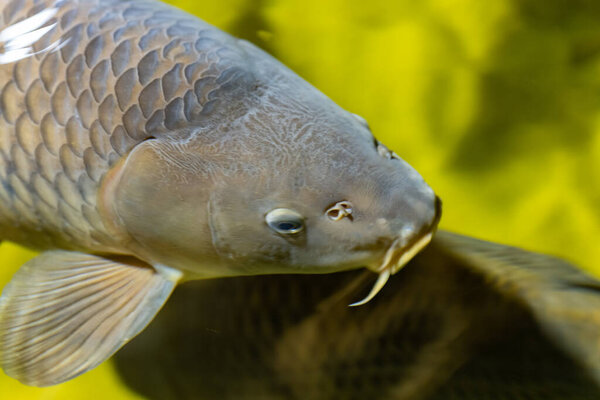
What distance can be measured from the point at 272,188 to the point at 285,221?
5 centimetres

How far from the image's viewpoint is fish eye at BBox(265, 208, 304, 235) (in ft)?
Result: 2.79

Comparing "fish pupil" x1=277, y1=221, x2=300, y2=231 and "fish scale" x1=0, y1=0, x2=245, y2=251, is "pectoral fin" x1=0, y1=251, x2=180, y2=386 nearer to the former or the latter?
"fish scale" x1=0, y1=0, x2=245, y2=251

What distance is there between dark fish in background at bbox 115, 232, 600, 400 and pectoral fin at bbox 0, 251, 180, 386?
22 cm

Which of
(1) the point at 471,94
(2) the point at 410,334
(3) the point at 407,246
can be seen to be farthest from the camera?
(1) the point at 471,94

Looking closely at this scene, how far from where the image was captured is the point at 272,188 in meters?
0.85

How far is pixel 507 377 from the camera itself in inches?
35.6

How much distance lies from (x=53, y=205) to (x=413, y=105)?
0.87 meters

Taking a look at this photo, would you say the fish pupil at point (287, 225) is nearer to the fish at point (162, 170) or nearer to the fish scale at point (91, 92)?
the fish at point (162, 170)

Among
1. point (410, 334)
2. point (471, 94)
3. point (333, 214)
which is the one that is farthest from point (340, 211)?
point (471, 94)

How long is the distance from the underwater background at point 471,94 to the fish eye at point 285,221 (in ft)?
2.01

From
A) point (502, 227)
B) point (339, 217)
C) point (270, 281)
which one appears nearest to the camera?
point (339, 217)

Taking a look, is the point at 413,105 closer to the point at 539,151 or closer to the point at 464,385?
the point at 539,151

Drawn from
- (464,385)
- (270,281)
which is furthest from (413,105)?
(464,385)

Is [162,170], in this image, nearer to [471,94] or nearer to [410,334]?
[410,334]
